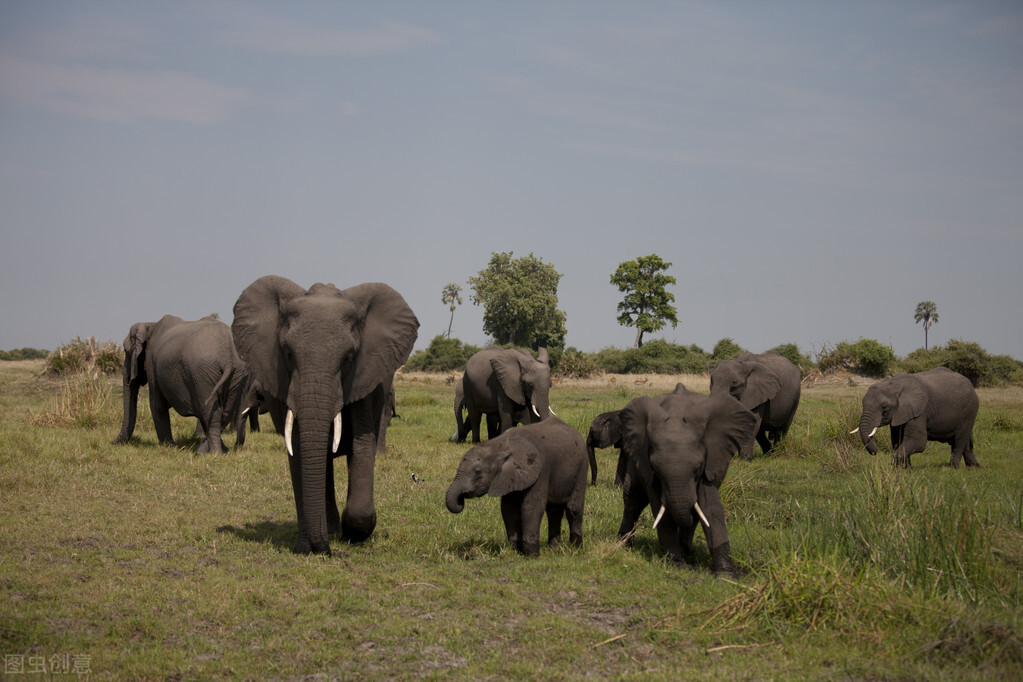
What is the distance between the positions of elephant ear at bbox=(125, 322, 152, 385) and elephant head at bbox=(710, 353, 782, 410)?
11.0m

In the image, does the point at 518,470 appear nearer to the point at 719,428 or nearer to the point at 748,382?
the point at 719,428

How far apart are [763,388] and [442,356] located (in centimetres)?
4140

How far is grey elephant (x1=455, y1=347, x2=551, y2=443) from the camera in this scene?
18406 mm

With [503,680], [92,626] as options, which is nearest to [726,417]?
[503,680]

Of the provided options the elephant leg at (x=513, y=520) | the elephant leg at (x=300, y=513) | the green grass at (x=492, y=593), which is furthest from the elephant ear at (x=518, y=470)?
the elephant leg at (x=300, y=513)

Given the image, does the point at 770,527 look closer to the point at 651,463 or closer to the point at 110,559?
the point at 651,463

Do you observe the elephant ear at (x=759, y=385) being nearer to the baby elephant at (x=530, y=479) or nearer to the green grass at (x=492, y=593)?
the green grass at (x=492, y=593)

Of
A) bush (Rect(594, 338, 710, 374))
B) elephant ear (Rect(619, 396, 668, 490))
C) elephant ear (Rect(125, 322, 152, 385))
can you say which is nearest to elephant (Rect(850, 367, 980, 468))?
elephant ear (Rect(619, 396, 668, 490))

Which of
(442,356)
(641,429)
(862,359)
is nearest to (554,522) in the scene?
(641,429)

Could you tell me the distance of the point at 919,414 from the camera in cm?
1656

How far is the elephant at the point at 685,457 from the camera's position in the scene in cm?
841

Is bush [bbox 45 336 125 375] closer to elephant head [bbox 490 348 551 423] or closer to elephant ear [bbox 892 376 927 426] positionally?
elephant head [bbox 490 348 551 423]

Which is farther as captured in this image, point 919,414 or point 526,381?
point 526,381

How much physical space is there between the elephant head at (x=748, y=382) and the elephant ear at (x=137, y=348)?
11021 millimetres
